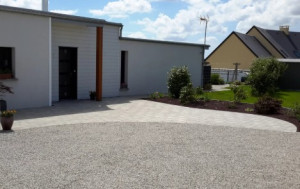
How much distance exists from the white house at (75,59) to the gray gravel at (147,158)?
376cm

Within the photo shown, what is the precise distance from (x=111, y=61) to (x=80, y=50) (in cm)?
177

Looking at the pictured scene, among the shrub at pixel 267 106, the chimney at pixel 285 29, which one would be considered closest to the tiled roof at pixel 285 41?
the chimney at pixel 285 29

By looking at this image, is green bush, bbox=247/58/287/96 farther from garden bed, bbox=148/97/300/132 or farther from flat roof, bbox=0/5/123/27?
flat roof, bbox=0/5/123/27

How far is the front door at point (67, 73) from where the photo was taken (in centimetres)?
1455

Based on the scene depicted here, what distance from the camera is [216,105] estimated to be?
1412 cm

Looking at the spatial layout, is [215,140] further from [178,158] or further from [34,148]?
[34,148]

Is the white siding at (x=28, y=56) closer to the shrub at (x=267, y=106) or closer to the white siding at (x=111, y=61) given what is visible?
the white siding at (x=111, y=61)

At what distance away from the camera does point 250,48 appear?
3794 cm

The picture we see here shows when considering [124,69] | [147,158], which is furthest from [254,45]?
[147,158]

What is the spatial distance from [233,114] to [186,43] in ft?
28.1

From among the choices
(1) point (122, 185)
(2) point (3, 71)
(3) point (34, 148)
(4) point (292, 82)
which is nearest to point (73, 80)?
(2) point (3, 71)

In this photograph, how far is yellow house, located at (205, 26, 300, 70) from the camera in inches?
1518

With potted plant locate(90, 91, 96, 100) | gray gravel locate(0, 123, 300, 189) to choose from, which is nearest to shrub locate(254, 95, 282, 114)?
gray gravel locate(0, 123, 300, 189)

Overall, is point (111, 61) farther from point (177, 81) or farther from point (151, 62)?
point (177, 81)
